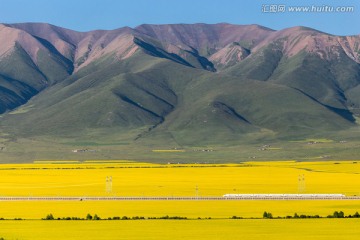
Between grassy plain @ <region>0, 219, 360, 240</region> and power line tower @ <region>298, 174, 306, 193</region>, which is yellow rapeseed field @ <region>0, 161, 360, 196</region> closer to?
power line tower @ <region>298, 174, 306, 193</region>

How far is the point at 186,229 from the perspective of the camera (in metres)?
76.1

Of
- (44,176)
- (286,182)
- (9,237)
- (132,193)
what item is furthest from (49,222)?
(44,176)

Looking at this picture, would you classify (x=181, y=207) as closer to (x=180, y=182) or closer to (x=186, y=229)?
(x=186, y=229)

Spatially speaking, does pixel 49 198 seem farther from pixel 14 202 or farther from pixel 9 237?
pixel 9 237

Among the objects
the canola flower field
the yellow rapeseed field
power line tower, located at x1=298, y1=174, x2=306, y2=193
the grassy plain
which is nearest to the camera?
the grassy plain

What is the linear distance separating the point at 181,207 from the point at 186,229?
23.6m

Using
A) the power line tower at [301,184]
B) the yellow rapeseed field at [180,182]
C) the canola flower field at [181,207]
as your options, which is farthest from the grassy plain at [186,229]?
the power line tower at [301,184]

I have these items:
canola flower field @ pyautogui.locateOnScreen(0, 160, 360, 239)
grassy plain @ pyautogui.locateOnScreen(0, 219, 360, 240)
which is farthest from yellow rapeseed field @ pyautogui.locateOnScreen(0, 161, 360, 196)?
grassy plain @ pyautogui.locateOnScreen(0, 219, 360, 240)

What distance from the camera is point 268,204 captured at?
104062 mm

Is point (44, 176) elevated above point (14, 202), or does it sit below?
above

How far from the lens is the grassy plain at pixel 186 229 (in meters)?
71.3

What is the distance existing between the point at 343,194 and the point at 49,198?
3893 centimetres

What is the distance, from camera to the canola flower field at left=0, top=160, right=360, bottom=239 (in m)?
74.0

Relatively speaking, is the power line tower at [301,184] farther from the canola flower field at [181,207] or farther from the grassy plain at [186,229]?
the grassy plain at [186,229]
